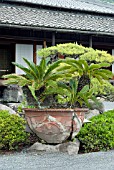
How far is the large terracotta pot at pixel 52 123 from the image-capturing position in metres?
6.66

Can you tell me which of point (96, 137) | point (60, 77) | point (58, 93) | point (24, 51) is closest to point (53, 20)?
point (24, 51)

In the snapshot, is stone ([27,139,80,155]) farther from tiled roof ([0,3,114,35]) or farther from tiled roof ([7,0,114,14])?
tiled roof ([7,0,114,14])

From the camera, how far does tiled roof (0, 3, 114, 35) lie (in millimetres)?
13217

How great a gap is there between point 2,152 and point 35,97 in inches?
48.8

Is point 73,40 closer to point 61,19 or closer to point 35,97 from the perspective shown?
point 61,19

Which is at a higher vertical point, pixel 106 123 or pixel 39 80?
pixel 39 80

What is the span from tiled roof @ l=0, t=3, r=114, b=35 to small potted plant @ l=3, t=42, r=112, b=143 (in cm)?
564

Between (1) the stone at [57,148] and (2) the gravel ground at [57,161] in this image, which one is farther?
(1) the stone at [57,148]

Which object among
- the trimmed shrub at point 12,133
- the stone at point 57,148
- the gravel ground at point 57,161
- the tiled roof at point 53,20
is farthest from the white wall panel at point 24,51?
the gravel ground at point 57,161

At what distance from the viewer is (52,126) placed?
664 cm

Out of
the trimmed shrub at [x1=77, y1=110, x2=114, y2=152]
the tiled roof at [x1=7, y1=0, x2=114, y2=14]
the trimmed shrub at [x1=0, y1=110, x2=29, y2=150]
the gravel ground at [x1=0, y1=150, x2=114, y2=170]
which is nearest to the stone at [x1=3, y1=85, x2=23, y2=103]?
the trimmed shrub at [x1=0, y1=110, x2=29, y2=150]

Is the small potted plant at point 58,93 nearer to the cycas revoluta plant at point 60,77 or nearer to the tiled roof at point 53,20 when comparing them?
the cycas revoluta plant at point 60,77

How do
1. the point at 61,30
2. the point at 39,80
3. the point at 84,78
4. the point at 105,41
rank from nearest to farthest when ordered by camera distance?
the point at 39,80 → the point at 84,78 → the point at 61,30 → the point at 105,41

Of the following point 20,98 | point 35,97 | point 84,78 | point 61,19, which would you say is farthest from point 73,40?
point 35,97
